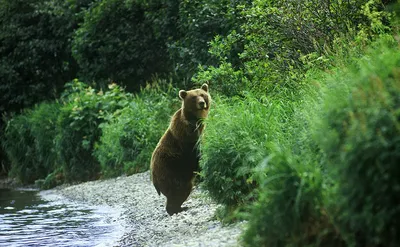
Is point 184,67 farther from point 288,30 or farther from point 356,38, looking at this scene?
point 356,38

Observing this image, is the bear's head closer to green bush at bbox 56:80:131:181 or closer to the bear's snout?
the bear's snout

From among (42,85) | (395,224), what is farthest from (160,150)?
(42,85)

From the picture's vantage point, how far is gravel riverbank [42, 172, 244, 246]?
7632mm

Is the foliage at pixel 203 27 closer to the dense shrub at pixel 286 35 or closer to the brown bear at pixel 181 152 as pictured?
the dense shrub at pixel 286 35

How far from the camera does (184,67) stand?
17281 mm

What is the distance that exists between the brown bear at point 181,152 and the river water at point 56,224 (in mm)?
904

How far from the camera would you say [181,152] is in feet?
32.9

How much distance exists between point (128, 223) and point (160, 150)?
4.55ft

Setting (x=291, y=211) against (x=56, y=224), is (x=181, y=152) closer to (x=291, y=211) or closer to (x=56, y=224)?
(x=56, y=224)

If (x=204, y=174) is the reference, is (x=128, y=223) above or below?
below

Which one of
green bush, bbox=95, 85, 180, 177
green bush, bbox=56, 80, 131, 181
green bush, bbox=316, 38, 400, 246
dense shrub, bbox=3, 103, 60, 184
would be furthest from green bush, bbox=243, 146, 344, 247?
dense shrub, bbox=3, 103, 60, 184

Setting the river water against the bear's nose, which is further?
the bear's nose

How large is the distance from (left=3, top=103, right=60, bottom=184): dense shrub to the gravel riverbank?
15.2 ft

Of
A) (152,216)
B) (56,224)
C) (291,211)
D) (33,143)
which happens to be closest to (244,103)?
(152,216)
